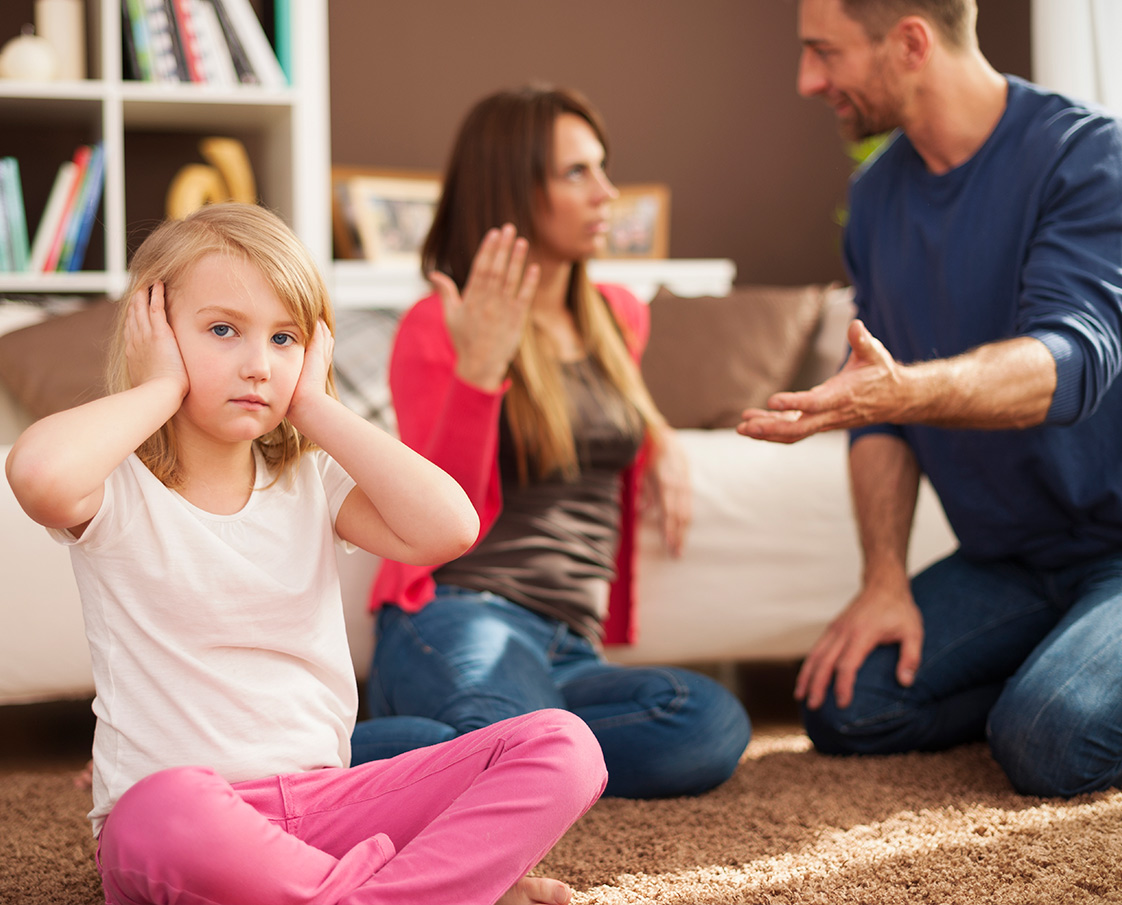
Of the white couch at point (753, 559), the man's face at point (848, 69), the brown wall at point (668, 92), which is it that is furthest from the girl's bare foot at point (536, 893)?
the brown wall at point (668, 92)

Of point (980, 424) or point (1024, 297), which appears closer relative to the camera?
point (980, 424)

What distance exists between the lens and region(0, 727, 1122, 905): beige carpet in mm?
1047

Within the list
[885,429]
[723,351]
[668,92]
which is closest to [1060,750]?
[885,429]

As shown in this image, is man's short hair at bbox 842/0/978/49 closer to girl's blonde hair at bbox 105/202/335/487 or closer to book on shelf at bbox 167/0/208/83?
girl's blonde hair at bbox 105/202/335/487

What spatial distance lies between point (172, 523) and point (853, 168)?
3044 millimetres

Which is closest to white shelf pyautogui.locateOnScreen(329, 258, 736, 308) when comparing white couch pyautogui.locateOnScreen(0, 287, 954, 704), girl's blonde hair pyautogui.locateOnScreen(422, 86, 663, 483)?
white couch pyautogui.locateOnScreen(0, 287, 954, 704)

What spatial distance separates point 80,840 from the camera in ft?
3.98

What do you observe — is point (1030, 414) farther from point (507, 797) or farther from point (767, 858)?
point (507, 797)

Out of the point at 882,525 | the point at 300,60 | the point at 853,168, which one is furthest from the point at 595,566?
the point at 853,168

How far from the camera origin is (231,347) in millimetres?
913

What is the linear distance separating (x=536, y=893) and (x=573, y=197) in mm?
952

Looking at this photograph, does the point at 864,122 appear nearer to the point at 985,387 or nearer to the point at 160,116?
the point at 985,387

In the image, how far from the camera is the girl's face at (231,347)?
0.90 meters

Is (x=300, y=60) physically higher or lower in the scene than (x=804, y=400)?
higher
